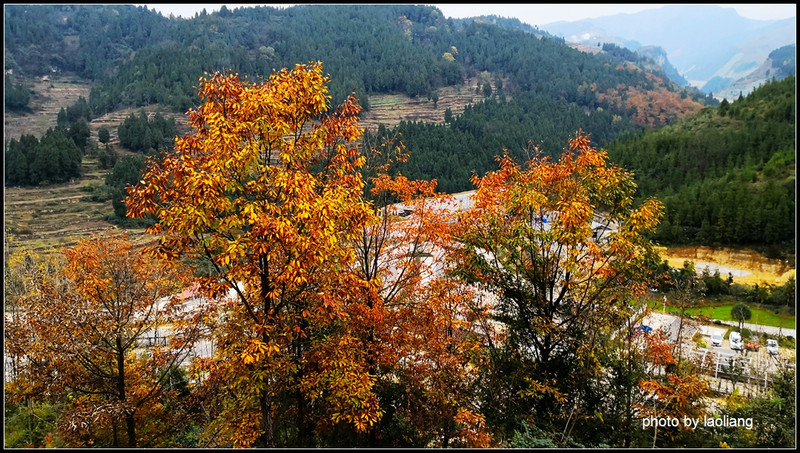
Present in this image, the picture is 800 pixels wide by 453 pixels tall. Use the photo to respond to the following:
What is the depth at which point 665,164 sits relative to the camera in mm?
66312

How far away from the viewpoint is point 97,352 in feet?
32.5

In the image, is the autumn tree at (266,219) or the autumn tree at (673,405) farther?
the autumn tree at (673,405)

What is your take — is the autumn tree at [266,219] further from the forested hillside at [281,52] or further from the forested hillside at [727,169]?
the forested hillside at [281,52]

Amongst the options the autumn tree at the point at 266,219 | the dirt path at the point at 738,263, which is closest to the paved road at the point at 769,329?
the dirt path at the point at 738,263

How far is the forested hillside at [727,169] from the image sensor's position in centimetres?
4300

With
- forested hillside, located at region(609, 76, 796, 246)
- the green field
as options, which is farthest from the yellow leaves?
forested hillside, located at region(609, 76, 796, 246)

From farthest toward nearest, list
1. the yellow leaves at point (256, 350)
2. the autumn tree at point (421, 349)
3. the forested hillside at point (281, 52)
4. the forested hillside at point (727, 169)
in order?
the forested hillside at point (281, 52), the forested hillside at point (727, 169), the autumn tree at point (421, 349), the yellow leaves at point (256, 350)

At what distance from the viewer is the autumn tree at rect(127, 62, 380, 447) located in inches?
252

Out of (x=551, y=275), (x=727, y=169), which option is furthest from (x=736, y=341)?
(x=727, y=169)

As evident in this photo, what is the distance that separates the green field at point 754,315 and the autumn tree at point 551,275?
80.1 feet

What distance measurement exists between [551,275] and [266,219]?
6709 millimetres

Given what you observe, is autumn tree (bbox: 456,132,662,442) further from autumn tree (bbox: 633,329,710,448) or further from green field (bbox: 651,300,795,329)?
green field (bbox: 651,300,795,329)

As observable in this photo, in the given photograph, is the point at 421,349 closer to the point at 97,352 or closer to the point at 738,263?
the point at 97,352

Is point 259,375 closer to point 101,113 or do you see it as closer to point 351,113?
point 351,113
